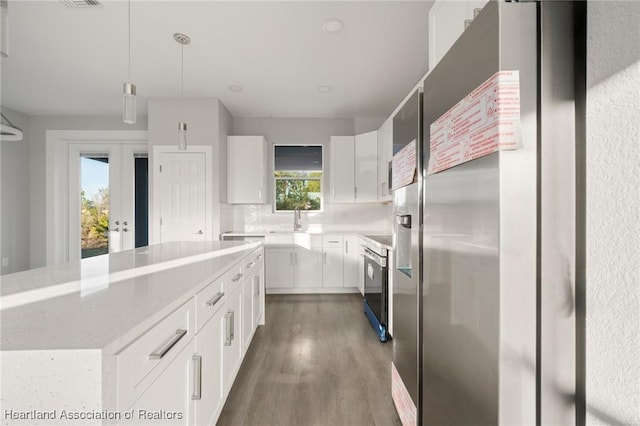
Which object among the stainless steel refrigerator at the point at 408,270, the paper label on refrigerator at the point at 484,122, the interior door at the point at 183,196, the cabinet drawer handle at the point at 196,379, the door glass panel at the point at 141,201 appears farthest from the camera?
the door glass panel at the point at 141,201

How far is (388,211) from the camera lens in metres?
4.40

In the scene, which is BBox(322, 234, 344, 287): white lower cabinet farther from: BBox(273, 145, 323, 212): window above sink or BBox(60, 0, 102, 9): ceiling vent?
BBox(60, 0, 102, 9): ceiling vent

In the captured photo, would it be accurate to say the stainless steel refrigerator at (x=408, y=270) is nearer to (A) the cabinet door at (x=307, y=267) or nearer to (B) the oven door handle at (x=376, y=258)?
(B) the oven door handle at (x=376, y=258)

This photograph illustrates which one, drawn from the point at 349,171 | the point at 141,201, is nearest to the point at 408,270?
the point at 349,171

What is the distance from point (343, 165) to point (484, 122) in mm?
3436

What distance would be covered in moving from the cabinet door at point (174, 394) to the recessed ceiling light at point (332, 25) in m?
2.41

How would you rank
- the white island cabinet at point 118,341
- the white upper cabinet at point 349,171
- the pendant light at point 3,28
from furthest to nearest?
the white upper cabinet at point 349,171 → the pendant light at point 3,28 → the white island cabinet at point 118,341

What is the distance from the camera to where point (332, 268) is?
3.93 m

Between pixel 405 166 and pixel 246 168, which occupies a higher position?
pixel 246 168

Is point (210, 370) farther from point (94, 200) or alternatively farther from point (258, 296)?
point (94, 200)

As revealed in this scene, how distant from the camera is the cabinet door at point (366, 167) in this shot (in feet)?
12.7

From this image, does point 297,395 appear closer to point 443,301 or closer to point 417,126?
point 443,301

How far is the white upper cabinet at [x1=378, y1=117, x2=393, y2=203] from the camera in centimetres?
330

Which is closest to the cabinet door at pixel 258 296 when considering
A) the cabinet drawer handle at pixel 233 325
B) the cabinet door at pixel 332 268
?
the cabinet drawer handle at pixel 233 325
